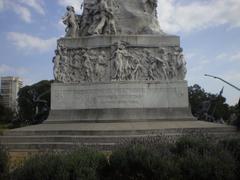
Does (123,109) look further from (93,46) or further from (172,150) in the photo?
(172,150)

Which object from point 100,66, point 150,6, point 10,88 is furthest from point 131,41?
point 10,88

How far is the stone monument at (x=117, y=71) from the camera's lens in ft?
76.3

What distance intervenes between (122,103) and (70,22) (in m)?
6.88

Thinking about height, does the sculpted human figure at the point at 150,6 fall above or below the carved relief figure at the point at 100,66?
above

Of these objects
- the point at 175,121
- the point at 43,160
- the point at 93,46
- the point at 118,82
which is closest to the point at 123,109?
the point at 118,82

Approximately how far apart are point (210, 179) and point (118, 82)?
1435 cm

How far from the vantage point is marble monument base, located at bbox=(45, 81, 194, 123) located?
75.5ft

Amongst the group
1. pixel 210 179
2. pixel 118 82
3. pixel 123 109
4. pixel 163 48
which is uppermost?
pixel 163 48

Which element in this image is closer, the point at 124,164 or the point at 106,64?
the point at 124,164

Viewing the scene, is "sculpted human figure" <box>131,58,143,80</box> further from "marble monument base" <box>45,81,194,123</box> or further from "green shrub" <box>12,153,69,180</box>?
"green shrub" <box>12,153,69,180</box>

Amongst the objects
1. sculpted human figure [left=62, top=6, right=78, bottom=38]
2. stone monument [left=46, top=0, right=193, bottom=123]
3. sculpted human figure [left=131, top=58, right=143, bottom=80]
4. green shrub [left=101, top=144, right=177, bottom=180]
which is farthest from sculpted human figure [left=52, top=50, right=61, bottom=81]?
green shrub [left=101, top=144, right=177, bottom=180]

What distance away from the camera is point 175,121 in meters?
22.8

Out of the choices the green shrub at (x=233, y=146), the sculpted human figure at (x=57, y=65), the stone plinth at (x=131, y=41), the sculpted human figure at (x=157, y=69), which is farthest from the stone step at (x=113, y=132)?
the green shrub at (x=233, y=146)

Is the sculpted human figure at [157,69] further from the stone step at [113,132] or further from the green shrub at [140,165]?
the green shrub at [140,165]
